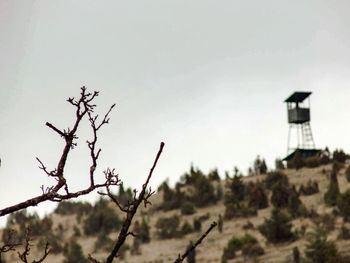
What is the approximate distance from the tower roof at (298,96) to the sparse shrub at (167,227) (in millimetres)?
14368

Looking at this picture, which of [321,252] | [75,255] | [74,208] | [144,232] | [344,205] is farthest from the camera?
[74,208]

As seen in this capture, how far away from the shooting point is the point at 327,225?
31.1 m

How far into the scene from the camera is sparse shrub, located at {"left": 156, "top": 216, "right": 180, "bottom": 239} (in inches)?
1435

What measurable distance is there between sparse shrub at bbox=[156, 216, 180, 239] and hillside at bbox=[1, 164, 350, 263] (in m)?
0.28

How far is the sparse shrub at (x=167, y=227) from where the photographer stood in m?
36.4

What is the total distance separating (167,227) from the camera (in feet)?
123

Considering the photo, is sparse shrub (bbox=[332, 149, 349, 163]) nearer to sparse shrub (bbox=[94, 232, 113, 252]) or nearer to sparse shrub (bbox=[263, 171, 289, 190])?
sparse shrub (bbox=[263, 171, 289, 190])

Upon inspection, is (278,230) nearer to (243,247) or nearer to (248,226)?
(243,247)

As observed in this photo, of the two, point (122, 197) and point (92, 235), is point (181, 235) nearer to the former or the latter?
point (92, 235)

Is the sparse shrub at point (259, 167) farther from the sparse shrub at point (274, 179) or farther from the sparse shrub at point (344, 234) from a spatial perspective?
the sparse shrub at point (344, 234)

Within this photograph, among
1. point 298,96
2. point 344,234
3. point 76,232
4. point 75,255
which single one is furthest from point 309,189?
point 76,232

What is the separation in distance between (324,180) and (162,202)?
10.8 metres

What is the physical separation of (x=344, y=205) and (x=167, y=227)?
34.3ft

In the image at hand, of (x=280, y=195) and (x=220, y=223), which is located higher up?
(x=280, y=195)
